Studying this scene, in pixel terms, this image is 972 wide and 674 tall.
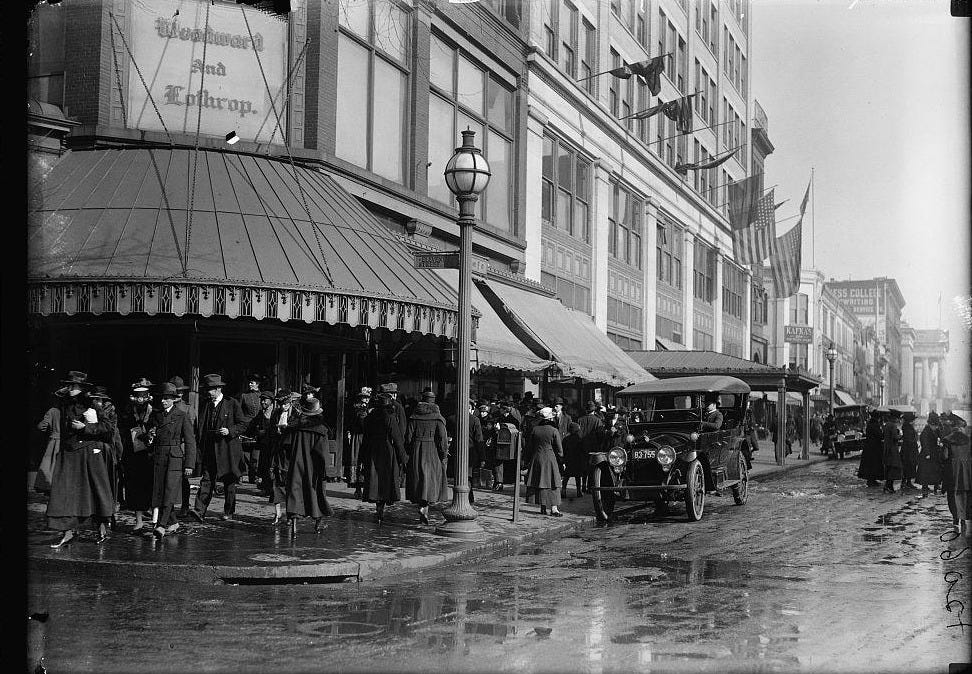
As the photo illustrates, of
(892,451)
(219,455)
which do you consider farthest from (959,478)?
(219,455)

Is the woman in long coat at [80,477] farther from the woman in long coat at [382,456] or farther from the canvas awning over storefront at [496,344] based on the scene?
the canvas awning over storefront at [496,344]

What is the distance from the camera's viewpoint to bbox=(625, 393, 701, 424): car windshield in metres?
16.2

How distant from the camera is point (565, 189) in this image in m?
30.0

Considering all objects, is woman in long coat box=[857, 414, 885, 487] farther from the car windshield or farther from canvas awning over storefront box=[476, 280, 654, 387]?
the car windshield

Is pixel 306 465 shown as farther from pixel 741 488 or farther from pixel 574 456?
pixel 741 488

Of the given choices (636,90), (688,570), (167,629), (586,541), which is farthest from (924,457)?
(636,90)

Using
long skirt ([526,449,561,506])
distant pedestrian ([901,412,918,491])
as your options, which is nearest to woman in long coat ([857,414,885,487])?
distant pedestrian ([901,412,918,491])

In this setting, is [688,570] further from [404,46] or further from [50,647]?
[404,46]

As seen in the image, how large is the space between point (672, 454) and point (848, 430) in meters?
28.5

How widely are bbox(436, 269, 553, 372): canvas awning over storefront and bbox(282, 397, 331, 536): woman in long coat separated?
6.77 m

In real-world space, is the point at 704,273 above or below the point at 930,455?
above

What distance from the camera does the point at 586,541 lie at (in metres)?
12.6

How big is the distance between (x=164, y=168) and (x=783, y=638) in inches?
465

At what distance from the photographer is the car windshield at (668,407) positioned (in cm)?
1619
